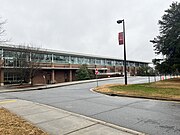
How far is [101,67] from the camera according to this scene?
191 ft

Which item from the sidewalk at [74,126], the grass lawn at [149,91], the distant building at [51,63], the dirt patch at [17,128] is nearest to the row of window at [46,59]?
the distant building at [51,63]

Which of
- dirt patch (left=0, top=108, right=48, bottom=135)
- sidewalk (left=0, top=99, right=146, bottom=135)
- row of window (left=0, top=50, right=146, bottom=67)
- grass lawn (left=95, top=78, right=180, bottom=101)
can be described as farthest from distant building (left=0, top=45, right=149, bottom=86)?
dirt patch (left=0, top=108, right=48, bottom=135)

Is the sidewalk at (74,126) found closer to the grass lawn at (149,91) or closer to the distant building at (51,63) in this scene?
the grass lawn at (149,91)

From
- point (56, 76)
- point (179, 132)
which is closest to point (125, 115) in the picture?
point (179, 132)

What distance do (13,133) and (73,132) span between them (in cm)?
163

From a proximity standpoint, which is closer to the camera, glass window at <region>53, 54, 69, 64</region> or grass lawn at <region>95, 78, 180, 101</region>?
grass lawn at <region>95, 78, 180, 101</region>

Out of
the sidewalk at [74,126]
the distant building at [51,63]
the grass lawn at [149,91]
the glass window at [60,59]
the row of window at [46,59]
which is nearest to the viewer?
the sidewalk at [74,126]

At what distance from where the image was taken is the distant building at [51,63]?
Result: 32856 millimetres

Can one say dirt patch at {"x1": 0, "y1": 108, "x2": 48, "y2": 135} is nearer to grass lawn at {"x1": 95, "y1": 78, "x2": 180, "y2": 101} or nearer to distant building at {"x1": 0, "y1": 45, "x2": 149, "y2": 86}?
grass lawn at {"x1": 95, "y1": 78, "x2": 180, "y2": 101}

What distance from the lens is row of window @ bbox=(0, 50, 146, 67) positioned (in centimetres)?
3130

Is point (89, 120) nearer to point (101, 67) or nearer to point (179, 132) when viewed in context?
point (179, 132)

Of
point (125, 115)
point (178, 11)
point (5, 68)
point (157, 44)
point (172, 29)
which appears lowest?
point (125, 115)

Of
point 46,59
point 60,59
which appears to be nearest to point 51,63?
point 46,59

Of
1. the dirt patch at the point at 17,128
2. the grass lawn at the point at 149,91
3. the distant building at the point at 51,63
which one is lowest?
the grass lawn at the point at 149,91
